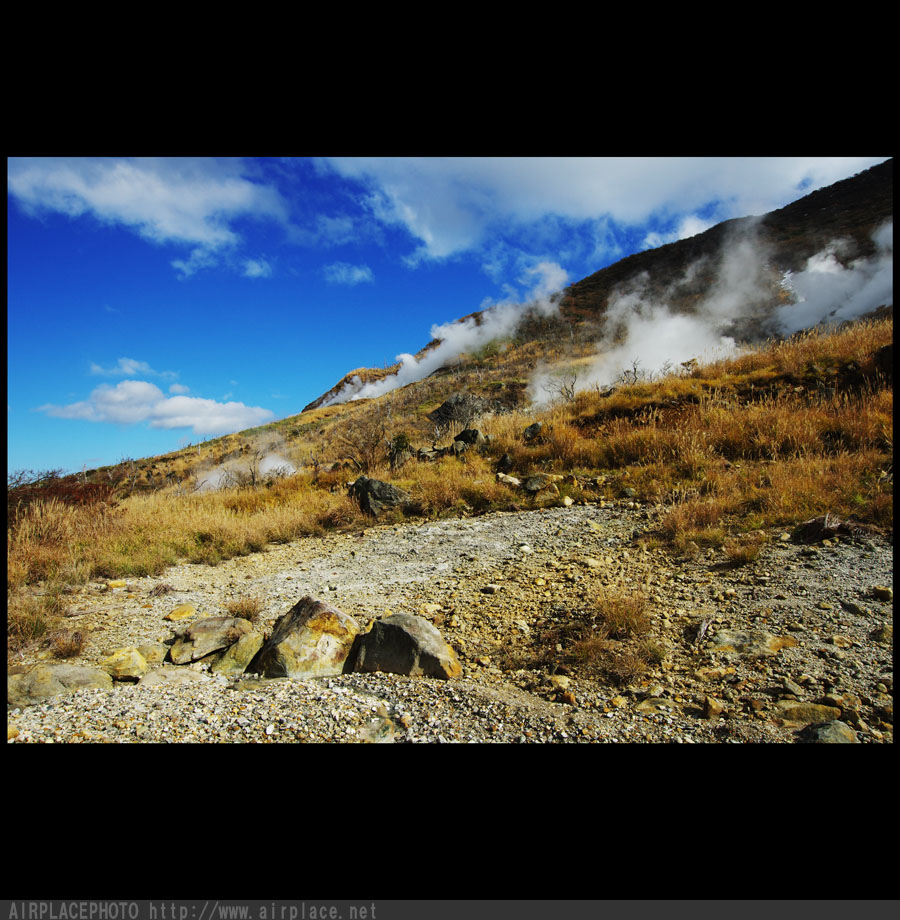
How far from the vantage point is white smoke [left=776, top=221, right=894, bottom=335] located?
49.9 feet

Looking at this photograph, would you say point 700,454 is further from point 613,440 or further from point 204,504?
point 204,504

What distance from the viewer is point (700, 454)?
6.06 meters

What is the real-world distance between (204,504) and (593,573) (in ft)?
20.9

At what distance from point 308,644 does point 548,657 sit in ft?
4.69

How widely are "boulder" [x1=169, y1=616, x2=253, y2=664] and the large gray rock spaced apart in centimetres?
41

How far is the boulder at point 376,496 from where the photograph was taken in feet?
21.7

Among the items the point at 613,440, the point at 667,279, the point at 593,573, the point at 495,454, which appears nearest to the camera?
the point at 593,573

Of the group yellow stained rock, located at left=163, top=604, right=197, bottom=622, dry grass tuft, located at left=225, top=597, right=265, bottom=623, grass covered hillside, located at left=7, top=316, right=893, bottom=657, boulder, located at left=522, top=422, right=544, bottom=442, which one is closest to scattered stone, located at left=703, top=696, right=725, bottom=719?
grass covered hillside, located at left=7, top=316, right=893, bottom=657

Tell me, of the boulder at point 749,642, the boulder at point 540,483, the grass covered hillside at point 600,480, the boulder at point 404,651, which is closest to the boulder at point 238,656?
the boulder at point 404,651

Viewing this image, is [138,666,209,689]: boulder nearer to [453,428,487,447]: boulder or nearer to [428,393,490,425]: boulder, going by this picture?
[453,428,487,447]: boulder

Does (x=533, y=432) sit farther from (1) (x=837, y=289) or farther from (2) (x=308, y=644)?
(1) (x=837, y=289)
